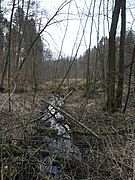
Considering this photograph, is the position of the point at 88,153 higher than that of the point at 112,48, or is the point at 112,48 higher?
the point at 112,48

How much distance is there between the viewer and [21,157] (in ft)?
14.6

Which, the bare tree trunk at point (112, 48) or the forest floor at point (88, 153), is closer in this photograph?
the forest floor at point (88, 153)

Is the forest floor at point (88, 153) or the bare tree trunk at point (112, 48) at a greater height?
the bare tree trunk at point (112, 48)

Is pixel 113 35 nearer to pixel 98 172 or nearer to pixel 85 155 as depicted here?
pixel 85 155

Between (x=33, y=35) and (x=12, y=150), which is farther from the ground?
(x=33, y=35)

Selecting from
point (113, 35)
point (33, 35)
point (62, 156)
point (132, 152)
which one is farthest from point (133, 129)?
point (33, 35)

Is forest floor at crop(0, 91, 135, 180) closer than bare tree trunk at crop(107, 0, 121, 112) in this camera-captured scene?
Yes

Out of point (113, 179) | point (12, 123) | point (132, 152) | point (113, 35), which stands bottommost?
point (113, 179)

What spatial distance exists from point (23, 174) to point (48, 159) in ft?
1.73

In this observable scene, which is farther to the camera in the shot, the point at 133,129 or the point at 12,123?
the point at 133,129

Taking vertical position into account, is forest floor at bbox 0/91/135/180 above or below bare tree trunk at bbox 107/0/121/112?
below

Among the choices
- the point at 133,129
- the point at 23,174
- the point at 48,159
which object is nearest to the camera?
the point at 23,174

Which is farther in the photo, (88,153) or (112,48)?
(112,48)

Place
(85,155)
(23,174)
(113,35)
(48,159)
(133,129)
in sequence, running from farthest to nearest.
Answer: (113,35), (133,129), (85,155), (48,159), (23,174)
